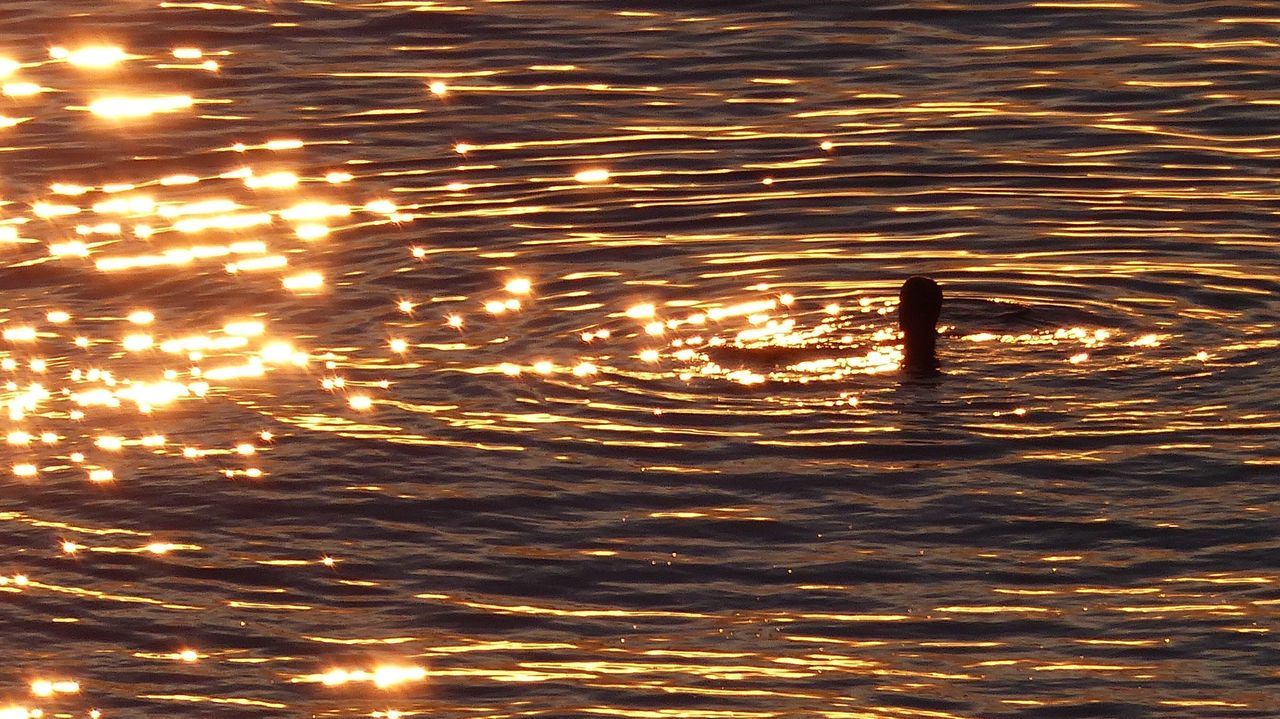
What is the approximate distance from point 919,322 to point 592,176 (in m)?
5.37

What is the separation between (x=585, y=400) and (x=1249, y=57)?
10018 mm

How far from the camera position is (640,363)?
1600 cm

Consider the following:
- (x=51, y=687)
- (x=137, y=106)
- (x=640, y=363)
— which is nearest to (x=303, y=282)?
(x=640, y=363)

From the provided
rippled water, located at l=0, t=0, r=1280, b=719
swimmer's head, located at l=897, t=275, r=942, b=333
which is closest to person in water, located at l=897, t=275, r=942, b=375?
swimmer's head, located at l=897, t=275, r=942, b=333

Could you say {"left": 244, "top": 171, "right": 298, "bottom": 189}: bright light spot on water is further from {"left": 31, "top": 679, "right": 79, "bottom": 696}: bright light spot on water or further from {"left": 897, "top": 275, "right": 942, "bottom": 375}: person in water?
{"left": 31, "top": 679, "right": 79, "bottom": 696}: bright light spot on water

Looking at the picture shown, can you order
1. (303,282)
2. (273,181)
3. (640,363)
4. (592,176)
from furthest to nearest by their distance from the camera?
(273,181) → (592,176) → (303,282) → (640,363)

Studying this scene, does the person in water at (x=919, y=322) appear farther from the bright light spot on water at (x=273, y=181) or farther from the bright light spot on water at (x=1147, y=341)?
the bright light spot on water at (x=273, y=181)

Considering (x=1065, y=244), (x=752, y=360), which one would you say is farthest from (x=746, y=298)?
(x=1065, y=244)

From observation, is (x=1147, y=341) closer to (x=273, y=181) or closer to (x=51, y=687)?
(x=51, y=687)

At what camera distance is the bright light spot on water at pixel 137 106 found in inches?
891

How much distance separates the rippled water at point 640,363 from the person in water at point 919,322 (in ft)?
0.86

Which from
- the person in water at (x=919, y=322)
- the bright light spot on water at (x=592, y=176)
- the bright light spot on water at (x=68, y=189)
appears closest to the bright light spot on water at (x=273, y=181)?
the bright light spot on water at (x=68, y=189)

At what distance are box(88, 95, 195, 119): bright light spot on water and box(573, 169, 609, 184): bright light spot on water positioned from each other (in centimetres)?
425

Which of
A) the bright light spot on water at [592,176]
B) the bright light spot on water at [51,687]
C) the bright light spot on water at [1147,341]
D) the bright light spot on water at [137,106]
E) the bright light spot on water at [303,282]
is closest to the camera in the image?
the bright light spot on water at [51,687]
